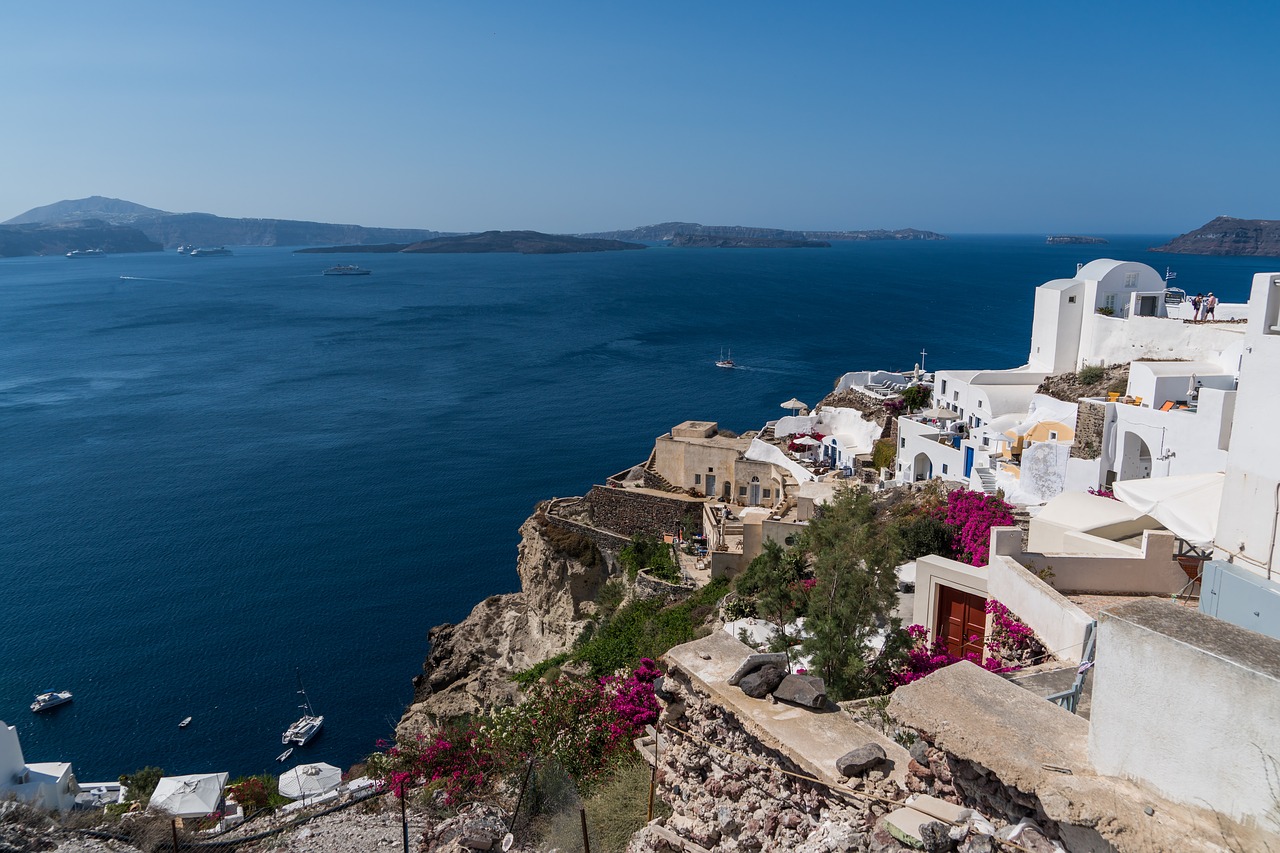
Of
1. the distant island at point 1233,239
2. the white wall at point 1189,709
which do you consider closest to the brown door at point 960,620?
the white wall at point 1189,709

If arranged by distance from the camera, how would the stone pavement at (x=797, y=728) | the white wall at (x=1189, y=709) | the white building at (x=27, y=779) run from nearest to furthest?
the white wall at (x=1189, y=709)
the stone pavement at (x=797, y=728)
the white building at (x=27, y=779)

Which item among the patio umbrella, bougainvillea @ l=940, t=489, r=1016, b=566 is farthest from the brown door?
the patio umbrella

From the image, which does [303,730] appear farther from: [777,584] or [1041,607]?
[1041,607]

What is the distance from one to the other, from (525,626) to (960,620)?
57.0 feet

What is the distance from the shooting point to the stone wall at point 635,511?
24.5 meters

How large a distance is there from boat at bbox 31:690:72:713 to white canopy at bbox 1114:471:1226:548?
29551 millimetres

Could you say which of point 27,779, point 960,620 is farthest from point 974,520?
point 27,779

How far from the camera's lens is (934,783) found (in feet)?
15.5

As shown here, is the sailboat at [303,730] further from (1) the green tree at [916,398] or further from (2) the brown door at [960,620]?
(1) the green tree at [916,398]

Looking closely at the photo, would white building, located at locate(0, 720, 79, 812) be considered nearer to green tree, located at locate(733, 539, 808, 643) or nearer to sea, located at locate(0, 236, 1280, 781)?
sea, located at locate(0, 236, 1280, 781)

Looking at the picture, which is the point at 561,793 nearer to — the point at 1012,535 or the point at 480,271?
the point at 1012,535

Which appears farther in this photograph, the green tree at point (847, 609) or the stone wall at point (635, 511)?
the stone wall at point (635, 511)

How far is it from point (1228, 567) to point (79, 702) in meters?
30.5

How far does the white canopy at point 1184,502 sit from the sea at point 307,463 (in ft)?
68.2
